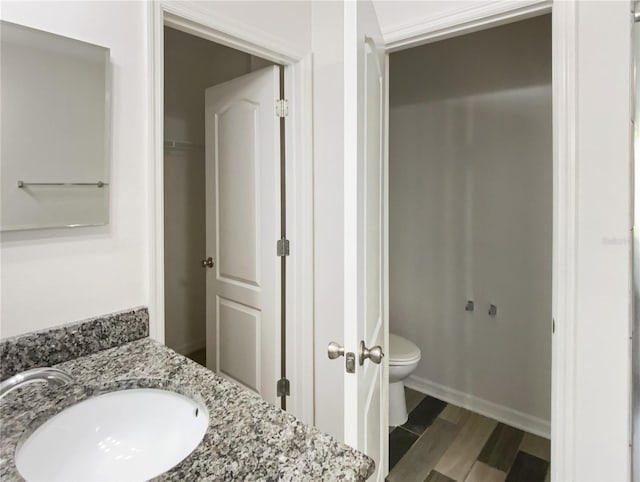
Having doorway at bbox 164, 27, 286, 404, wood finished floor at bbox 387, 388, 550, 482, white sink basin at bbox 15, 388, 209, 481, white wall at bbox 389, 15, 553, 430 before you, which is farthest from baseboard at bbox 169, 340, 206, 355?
white sink basin at bbox 15, 388, 209, 481

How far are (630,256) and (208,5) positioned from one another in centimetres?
163

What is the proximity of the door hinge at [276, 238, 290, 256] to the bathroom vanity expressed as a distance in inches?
32.9

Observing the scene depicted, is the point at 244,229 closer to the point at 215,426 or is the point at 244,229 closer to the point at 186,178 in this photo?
the point at 186,178

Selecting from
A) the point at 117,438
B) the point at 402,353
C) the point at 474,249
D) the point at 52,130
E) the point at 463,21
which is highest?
the point at 463,21

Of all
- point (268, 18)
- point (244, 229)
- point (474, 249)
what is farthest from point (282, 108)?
point (474, 249)

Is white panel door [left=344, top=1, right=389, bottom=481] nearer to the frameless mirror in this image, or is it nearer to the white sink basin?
the white sink basin

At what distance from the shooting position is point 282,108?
1.89 metres

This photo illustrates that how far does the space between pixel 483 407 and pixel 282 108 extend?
2124 millimetres

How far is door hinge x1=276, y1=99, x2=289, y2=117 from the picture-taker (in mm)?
1886

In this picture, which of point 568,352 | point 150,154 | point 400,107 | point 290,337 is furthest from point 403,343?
point 150,154

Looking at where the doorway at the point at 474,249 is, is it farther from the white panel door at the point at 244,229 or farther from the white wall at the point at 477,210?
the white panel door at the point at 244,229

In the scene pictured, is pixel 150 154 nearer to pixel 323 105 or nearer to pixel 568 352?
pixel 323 105

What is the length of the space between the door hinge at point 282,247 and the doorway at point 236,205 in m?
0.03

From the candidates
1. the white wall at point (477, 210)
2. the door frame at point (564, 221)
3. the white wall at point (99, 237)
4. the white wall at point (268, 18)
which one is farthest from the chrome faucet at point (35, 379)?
the white wall at point (477, 210)
